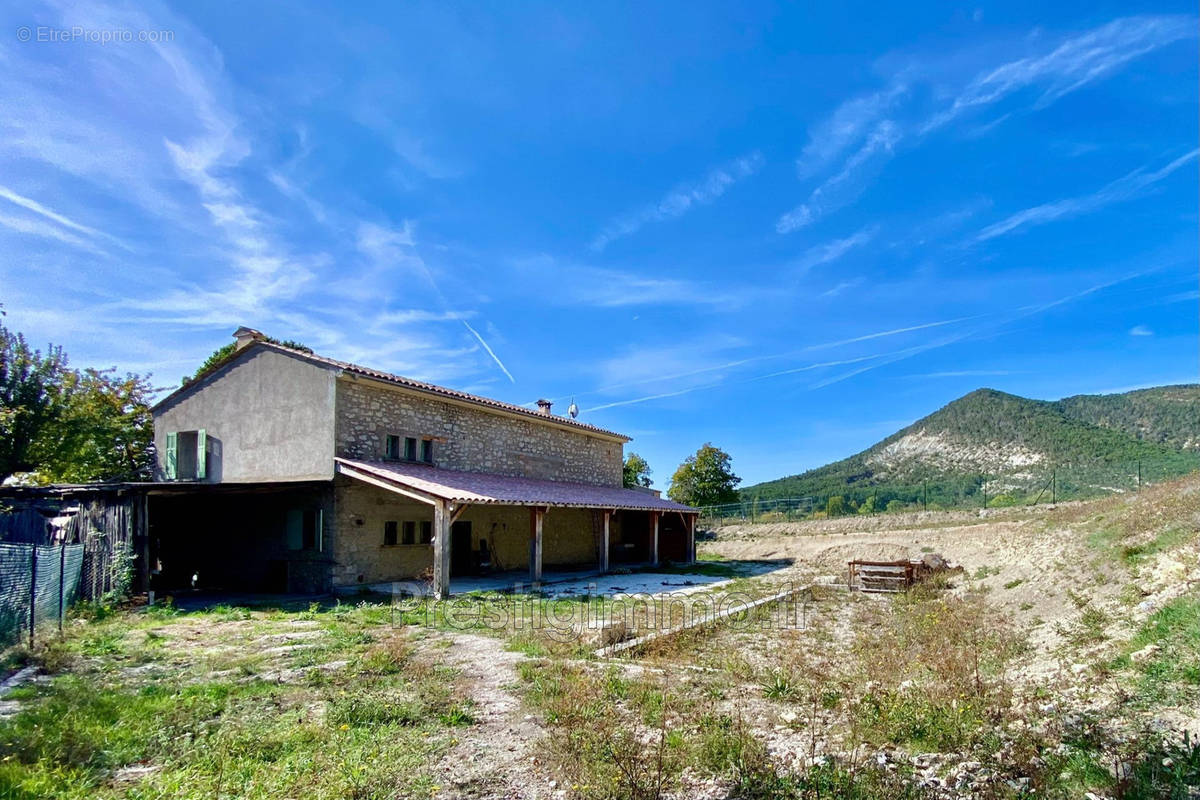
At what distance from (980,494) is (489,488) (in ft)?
78.3

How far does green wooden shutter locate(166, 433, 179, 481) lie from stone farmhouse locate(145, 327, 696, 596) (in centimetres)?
3

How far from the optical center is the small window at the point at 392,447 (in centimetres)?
1688

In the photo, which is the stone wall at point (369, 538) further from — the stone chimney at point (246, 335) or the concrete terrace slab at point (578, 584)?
the stone chimney at point (246, 335)

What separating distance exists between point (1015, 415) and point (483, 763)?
6858cm

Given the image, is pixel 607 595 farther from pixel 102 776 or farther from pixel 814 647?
pixel 102 776

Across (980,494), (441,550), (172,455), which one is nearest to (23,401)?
(172,455)

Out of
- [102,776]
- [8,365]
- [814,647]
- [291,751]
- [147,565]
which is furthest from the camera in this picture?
[8,365]

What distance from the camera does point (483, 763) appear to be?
4875 mm

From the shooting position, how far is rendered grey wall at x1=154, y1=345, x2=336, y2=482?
51.8 ft

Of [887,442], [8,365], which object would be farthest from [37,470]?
[887,442]

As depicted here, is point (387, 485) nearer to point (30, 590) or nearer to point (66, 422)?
point (30, 590)

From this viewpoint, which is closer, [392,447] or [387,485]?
[387,485]

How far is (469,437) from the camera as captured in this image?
19.6 metres

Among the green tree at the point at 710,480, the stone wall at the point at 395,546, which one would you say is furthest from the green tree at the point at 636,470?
the stone wall at the point at 395,546
